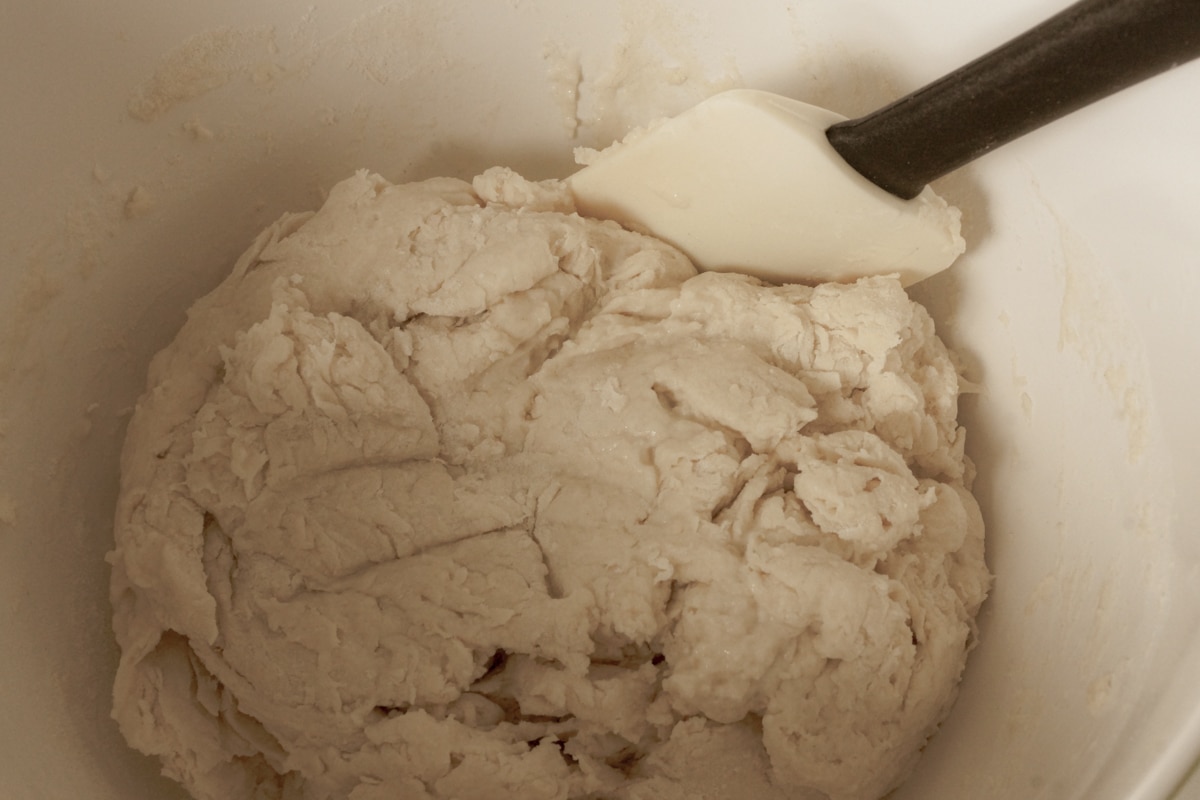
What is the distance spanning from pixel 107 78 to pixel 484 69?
0.71 m

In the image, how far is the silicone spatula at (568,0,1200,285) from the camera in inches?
46.4

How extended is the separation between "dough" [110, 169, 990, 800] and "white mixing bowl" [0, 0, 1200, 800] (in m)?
0.10

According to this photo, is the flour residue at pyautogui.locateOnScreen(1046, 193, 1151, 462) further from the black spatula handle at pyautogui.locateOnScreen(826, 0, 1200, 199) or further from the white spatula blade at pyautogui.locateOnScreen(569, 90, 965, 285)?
the black spatula handle at pyautogui.locateOnScreen(826, 0, 1200, 199)

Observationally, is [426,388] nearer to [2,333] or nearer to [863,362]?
[2,333]

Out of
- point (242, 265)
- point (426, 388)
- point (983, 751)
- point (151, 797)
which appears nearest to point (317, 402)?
point (426, 388)

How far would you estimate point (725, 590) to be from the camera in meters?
1.43

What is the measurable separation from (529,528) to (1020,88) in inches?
41.2

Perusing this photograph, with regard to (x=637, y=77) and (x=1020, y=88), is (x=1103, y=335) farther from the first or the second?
(x=637, y=77)

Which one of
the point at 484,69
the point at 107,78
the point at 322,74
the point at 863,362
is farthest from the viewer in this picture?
the point at 484,69

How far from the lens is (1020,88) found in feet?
4.16

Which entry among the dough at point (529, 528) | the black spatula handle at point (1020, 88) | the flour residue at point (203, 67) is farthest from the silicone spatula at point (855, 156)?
the flour residue at point (203, 67)

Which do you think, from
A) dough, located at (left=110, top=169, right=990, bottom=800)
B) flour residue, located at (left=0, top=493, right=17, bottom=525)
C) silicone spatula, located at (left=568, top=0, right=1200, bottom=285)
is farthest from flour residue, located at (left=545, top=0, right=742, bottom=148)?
flour residue, located at (left=0, top=493, right=17, bottom=525)

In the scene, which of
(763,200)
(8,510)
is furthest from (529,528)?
(8,510)

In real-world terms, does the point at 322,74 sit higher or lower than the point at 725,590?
higher
